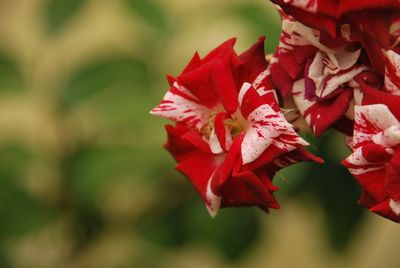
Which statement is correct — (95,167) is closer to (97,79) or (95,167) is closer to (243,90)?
Answer: (97,79)

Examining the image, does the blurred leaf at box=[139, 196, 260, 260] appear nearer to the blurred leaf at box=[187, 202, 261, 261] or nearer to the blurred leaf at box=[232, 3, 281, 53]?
the blurred leaf at box=[187, 202, 261, 261]

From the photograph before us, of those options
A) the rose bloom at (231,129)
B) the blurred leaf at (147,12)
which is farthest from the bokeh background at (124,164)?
the rose bloom at (231,129)

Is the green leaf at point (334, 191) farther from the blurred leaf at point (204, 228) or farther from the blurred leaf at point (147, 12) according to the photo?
the blurred leaf at point (147, 12)

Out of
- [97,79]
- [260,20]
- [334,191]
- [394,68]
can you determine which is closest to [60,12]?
[97,79]

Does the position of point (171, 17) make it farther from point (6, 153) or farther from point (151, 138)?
point (6, 153)

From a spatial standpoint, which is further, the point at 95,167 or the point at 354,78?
the point at 95,167

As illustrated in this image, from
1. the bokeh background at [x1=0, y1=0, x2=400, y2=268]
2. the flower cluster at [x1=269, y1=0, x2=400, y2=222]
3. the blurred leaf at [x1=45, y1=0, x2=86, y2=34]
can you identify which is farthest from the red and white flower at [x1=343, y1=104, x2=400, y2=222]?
the blurred leaf at [x1=45, y1=0, x2=86, y2=34]
